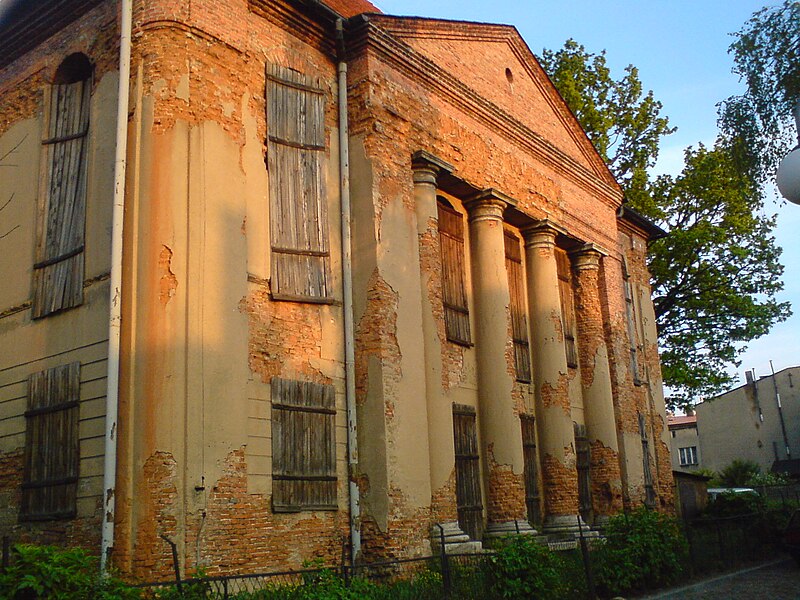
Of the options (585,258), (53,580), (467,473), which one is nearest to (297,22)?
(467,473)

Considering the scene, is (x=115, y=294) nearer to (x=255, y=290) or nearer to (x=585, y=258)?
(x=255, y=290)

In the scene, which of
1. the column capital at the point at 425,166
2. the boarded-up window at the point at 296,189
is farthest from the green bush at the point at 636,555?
the column capital at the point at 425,166

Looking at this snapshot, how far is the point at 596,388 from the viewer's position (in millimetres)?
21047

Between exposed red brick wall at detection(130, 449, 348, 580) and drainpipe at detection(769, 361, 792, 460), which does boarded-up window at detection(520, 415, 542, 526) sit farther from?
drainpipe at detection(769, 361, 792, 460)

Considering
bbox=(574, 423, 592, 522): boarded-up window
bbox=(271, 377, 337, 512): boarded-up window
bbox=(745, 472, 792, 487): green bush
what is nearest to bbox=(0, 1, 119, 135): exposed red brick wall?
bbox=(271, 377, 337, 512): boarded-up window

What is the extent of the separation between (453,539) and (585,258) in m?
9.93

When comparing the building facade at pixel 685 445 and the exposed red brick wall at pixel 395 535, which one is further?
the building facade at pixel 685 445

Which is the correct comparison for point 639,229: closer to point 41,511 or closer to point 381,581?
point 381,581

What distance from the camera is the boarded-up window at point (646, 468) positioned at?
901 inches

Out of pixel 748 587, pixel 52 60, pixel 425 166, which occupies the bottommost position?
pixel 748 587

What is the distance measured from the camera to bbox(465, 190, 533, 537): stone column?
16.4 metres

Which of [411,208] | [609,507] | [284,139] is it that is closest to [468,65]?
[411,208]

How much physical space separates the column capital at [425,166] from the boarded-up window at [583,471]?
309 inches

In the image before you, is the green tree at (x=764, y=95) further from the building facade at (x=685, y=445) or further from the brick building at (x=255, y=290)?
the building facade at (x=685, y=445)
